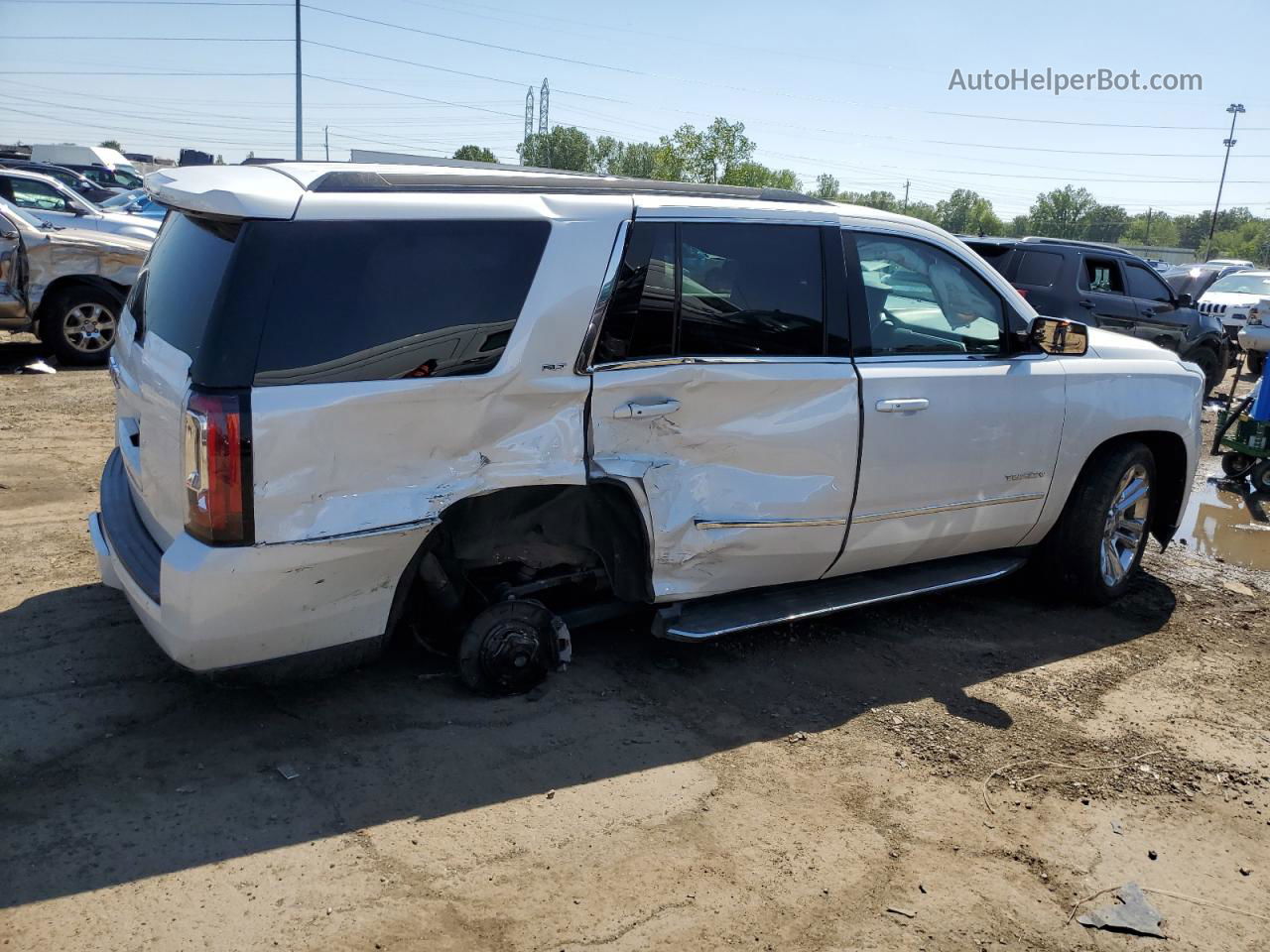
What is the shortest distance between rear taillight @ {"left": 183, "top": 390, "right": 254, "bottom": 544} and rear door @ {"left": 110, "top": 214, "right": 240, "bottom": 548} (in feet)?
0.30

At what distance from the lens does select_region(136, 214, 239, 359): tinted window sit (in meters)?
3.45

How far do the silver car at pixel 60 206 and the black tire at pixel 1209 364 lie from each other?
14.2 meters

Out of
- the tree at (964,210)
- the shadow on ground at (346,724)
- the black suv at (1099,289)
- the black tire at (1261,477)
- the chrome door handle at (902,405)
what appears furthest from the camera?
the tree at (964,210)

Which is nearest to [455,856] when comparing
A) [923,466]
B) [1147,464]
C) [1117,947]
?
[1117,947]

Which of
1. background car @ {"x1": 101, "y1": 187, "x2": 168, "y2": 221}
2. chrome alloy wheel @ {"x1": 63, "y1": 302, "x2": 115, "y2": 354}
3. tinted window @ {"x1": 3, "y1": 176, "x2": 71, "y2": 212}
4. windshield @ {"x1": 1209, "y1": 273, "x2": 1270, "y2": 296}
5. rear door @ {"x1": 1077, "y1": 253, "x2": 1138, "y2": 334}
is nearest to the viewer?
chrome alloy wheel @ {"x1": 63, "y1": 302, "x2": 115, "y2": 354}

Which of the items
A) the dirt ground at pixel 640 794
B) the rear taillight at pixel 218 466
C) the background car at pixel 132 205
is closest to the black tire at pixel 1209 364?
the dirt ground at pixel 640 794

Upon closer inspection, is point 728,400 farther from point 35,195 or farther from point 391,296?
A: point 35,195

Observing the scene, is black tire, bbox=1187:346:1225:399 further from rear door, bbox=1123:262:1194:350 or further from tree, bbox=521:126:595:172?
tree, bbox=521:126:595:172

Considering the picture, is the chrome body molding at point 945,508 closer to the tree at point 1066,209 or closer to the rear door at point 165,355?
the rear door at point 165,355

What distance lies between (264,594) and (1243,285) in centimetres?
2147

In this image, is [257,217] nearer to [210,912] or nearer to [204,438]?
[204,438]

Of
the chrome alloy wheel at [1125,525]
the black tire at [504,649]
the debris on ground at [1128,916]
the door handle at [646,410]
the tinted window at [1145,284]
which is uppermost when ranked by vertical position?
the tinted window at [1145,284]

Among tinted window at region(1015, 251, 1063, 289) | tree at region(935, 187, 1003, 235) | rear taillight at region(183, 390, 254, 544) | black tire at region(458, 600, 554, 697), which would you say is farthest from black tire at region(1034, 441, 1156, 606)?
tree at region(935, 187, 1003, 235)

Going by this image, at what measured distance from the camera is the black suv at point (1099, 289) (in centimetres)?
1346
